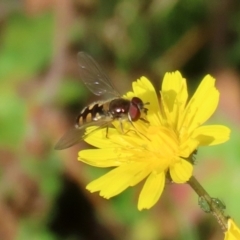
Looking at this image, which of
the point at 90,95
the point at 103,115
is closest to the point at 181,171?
the point at 103,115

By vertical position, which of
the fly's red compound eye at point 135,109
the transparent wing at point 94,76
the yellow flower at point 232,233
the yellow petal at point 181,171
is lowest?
the yellow flower at point 232,233

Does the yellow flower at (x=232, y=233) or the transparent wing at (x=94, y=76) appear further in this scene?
the transparent wing at (x=94, y=76)

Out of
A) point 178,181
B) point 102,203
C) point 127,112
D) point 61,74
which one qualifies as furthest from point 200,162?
point 178,181

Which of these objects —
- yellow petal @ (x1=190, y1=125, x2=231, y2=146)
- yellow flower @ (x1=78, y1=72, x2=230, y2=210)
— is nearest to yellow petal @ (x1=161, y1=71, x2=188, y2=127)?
yellow flower @ (x1=78, y1=72, x2=230, y2=210)

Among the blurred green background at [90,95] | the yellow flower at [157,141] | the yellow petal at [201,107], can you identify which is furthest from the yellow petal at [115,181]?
the blurred green background at [90,95]

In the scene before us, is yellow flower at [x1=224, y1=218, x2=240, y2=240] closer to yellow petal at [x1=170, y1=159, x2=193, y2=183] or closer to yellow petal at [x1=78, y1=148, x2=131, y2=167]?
yellow petal at [x1=170, y1=159, x2=193, y2=183]

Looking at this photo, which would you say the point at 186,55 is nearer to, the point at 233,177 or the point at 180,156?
the point at 233,177

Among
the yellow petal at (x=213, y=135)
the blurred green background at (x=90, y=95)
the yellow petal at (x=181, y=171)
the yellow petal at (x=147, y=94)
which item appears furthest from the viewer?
the blurred green background at (x=90, y=95)

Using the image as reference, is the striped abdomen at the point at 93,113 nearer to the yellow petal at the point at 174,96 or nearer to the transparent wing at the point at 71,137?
the transparent wing at the point at 71,137

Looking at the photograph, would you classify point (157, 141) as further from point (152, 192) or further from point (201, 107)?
point (152, 192)
